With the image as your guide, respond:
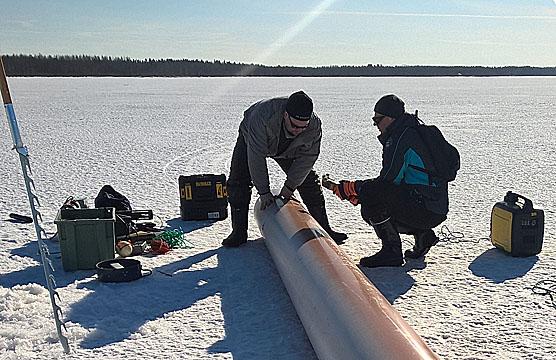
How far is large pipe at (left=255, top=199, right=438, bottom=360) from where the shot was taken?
2.72 m

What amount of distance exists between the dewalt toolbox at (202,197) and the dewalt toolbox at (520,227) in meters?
2.70

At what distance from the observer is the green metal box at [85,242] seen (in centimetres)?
489

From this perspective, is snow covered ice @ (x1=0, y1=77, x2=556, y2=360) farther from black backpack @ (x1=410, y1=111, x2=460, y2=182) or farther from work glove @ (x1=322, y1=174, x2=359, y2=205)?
black backpack @ (x1=410, y1=111, x2=460, y2=182)

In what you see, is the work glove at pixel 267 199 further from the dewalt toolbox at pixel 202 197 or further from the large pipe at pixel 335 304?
the dewalt toolbox at pixel 202 197

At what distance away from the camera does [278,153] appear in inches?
209

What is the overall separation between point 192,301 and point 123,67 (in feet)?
247

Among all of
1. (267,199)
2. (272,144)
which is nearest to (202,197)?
(267,199)

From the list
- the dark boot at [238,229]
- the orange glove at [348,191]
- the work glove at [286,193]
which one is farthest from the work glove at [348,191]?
the dark boot at [238,229]

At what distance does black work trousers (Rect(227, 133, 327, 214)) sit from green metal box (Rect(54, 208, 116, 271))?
46.2 inches

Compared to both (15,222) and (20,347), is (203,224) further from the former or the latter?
(20,347)

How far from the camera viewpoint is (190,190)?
21.1 feet

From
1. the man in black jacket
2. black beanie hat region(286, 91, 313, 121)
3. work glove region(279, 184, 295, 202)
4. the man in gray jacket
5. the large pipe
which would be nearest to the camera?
the large pipe

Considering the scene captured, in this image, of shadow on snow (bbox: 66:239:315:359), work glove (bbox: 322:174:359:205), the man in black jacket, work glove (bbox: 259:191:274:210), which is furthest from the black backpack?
shadow on snow (bbox: 66:239:315:359)

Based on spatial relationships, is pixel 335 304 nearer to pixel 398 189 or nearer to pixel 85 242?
pixel 398 189
